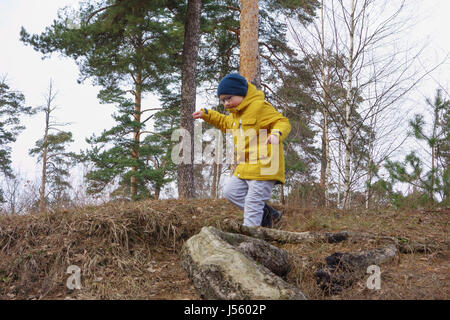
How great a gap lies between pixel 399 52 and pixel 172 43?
684cm

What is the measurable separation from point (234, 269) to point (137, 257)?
1.55 metres

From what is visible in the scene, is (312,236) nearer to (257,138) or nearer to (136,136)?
(257,138)

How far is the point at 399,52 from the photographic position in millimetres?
6281

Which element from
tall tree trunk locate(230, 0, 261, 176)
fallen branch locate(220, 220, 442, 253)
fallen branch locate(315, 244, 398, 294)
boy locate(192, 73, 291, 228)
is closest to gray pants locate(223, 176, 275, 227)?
boy locate(192, 73, 291, 228)

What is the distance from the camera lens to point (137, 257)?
362cm

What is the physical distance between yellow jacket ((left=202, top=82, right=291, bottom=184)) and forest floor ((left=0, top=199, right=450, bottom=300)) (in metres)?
0.90

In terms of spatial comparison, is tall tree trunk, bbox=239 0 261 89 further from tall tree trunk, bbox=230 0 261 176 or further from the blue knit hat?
the blue knit hat

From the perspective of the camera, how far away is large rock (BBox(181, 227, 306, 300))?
90.4 inches

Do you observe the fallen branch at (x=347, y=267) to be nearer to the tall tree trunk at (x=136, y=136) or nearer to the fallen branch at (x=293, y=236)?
the fallen branch at (x=293, y=236)

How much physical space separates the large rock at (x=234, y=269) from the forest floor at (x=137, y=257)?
0.80ft

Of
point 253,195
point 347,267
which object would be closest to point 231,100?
point 253,195

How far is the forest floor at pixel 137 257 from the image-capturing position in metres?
2.89
